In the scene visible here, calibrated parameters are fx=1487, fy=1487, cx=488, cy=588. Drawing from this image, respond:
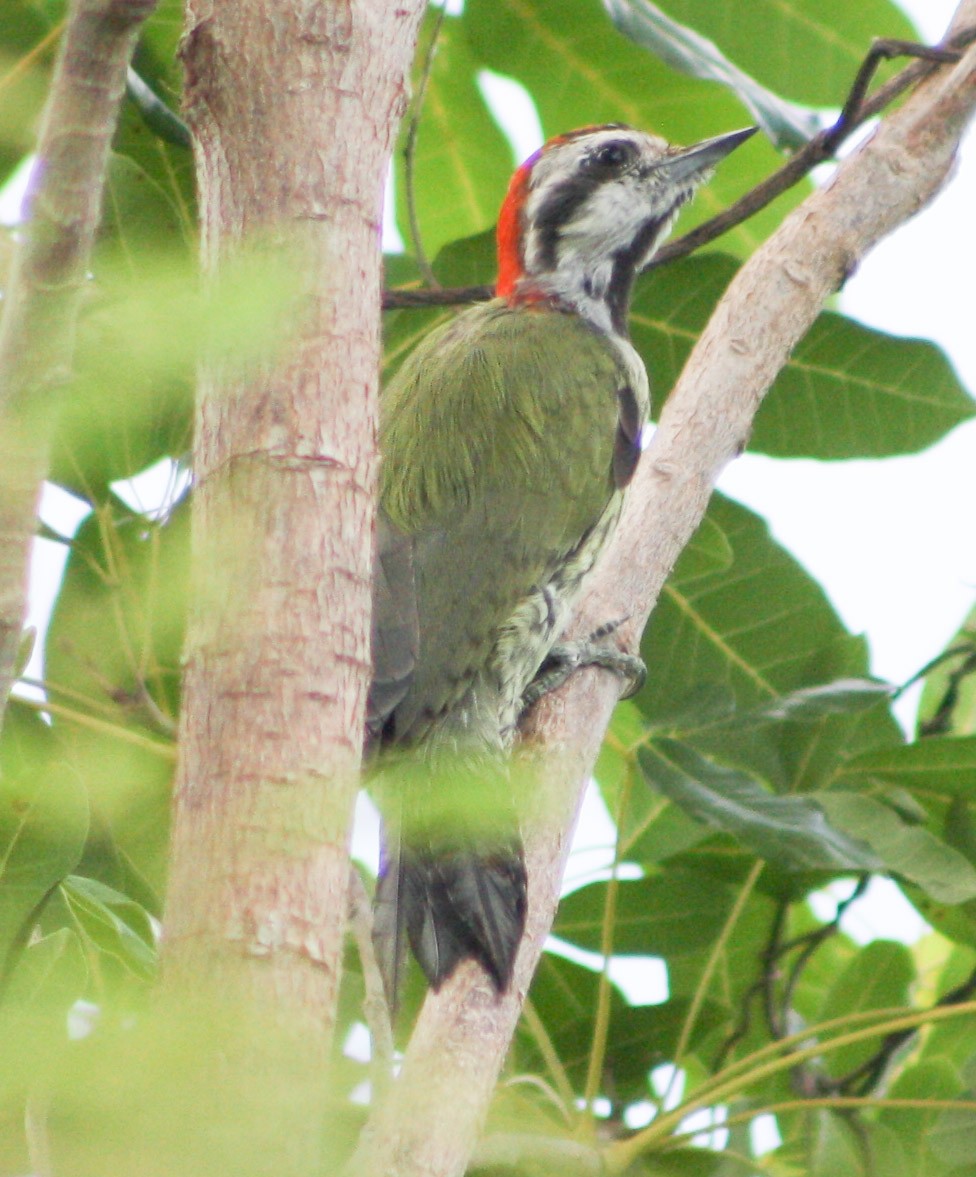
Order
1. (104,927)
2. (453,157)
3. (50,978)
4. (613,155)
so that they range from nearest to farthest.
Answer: (50,978), (104,927), (453,157), (613,155)

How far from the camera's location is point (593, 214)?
3.41 meters

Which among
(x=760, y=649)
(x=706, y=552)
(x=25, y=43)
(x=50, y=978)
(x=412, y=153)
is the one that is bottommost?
(x=50, y=978)

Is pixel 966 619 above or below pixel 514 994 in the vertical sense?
above

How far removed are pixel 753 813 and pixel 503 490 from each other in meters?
0.84

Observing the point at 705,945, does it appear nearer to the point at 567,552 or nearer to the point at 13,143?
the point at 567,552

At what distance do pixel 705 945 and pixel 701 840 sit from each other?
0.18 meters

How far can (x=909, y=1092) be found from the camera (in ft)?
8.25

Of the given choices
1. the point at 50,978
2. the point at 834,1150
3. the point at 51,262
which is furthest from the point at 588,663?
the point at 51,262

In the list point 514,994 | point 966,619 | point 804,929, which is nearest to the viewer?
point 514,994

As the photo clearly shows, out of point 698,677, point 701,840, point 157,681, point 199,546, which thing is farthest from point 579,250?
point 199,546

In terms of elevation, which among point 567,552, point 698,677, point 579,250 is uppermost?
point 579,250

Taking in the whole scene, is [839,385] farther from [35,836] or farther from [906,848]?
[35,836]

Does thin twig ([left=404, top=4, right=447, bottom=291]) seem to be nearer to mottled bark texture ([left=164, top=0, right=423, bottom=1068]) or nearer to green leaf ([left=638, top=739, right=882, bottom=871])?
green leaf ([left=638, top=739, right=882, bottom=871])

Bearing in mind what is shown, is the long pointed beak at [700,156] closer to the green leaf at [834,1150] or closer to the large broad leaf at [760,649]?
the large broad leaf at [760,649]
